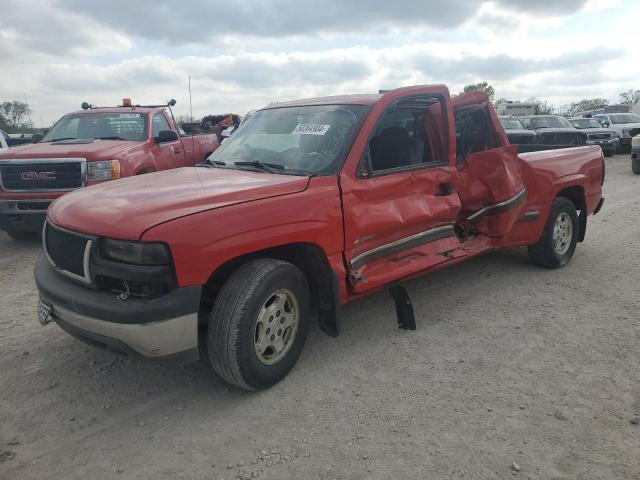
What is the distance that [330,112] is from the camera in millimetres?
4070

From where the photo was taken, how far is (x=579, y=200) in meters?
6.04

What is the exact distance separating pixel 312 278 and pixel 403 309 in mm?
1031

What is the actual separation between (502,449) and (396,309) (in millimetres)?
1784

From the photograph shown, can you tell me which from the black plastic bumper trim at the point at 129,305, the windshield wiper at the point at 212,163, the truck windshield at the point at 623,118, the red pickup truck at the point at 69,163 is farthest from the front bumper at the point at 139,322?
the truck windshield at the point at 623,118

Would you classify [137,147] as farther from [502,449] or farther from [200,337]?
[502,449]

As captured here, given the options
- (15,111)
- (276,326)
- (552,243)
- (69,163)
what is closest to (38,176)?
(69,163)

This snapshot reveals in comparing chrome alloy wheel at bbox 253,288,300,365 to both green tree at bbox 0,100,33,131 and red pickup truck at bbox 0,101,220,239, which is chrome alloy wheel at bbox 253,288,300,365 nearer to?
red pickup truck at bbox 0,101,220,239

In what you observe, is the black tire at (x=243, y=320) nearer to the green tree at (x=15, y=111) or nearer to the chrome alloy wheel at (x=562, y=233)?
the chrome alloy wheel at (x=562, y=233)

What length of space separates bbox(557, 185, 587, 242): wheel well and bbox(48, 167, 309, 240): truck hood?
3820mm

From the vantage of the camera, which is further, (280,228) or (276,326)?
(276,326)

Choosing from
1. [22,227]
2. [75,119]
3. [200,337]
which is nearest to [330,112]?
[200,337]

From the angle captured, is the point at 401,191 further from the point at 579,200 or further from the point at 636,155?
the point at 636,155

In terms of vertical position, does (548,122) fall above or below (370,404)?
above

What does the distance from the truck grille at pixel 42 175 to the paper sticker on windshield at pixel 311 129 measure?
3883mm
